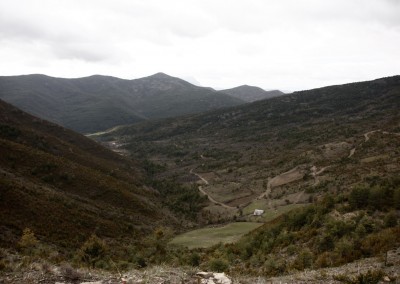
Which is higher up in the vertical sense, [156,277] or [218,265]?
[156,277]

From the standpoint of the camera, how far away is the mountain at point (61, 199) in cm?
3422

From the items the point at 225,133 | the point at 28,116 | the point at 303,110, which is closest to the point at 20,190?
the point at 28,116

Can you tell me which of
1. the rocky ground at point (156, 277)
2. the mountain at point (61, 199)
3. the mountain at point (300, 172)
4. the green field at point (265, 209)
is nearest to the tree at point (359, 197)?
the mountain at point (300, 172)

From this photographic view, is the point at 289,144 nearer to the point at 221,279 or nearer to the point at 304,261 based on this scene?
the point at 304,261

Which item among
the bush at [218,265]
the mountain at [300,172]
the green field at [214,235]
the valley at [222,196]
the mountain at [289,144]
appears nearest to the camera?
the bush at [218,265]

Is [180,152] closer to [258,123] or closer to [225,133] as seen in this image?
[225,133]

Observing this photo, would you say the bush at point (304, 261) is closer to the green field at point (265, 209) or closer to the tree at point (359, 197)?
the tree at point (359, 197)

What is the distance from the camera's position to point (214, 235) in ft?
141

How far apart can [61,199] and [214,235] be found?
19951 mm

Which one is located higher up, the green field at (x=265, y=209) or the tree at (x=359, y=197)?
the tree at (x=359, y=197)

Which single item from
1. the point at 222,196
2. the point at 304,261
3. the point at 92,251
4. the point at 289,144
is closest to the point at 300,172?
the point at 222,196

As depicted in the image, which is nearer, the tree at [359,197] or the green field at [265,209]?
the tree at [359,197]

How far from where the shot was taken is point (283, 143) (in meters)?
121

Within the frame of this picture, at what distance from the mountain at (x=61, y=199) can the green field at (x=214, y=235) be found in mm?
6139
